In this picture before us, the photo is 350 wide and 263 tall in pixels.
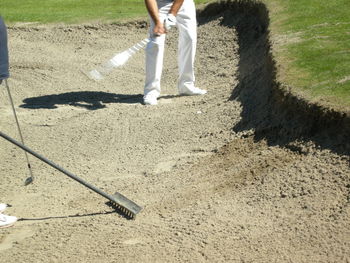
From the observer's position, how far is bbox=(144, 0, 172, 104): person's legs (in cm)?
994

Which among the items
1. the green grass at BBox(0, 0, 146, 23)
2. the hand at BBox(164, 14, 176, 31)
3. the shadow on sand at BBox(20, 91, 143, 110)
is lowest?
the shadow on sand at BBox(20, 91, 143, 110)

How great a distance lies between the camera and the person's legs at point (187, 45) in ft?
33.2

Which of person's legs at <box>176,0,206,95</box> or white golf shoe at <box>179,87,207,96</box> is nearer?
person's legs at <box>176,0,206,95</box>

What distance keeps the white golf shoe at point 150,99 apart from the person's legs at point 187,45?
50 cm

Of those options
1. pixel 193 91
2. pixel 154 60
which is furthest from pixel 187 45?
pixel 193 91

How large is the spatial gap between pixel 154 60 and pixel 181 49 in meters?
0.51

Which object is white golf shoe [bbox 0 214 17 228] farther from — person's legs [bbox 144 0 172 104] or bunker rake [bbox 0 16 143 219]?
person's legs [bbox 144 0 172 104]

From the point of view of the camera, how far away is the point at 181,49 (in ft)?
34.2

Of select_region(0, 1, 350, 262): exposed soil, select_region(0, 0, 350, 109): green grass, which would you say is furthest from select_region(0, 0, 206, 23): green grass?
select_region(0, 1, 350, 262): exposed soil

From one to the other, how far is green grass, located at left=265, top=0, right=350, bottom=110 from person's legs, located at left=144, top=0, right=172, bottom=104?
5.44 ft

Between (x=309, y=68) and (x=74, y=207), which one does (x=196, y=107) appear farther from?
(x=74, y=207)

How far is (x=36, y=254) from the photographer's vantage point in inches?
243

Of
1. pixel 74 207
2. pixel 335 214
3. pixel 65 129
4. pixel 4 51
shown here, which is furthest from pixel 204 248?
pixel 65 129

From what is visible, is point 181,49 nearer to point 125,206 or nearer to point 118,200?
point 118,200
